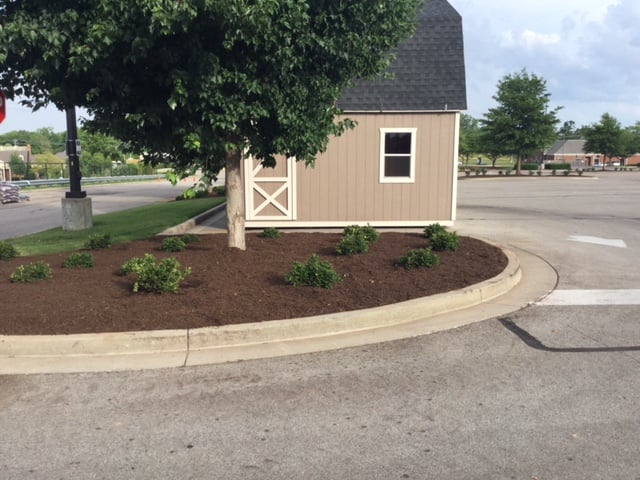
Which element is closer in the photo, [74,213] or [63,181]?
[74,213]

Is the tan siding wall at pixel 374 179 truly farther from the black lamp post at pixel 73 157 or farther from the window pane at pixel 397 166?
the black lamp post at pixel 73 157

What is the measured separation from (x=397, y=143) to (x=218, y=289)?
796 centimetres

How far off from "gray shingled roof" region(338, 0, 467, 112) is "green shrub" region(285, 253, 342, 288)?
284 inches

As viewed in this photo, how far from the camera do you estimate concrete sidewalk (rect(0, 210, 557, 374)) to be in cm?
476

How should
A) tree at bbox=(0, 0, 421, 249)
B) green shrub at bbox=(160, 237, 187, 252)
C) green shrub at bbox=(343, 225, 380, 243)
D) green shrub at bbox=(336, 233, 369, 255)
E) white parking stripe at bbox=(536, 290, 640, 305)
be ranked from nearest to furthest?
1. tree at bbox=(0, 0, 421, 249)
2. white parking stripe at bbox=(536, 290, 640, 305)
3. green shrub at bbox=(336, 233, 369, 255)
4. green shrub at bbox=(160, 237, 187, 252)
5. green shrub at bbox=(343, 225, 380, 243)

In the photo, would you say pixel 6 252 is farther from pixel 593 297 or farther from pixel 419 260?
pixel 593 297

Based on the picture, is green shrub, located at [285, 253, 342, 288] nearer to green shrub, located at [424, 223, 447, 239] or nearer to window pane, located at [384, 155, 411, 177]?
green shrub, located at [424, 223, 447, 239]

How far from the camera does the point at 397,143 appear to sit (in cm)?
1306

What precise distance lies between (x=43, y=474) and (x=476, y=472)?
2498mm

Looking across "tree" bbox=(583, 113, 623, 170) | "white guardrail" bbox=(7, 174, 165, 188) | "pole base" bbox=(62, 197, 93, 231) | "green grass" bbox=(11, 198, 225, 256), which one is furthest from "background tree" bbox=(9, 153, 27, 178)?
"tree" bbox=(583, 113, 623, 170)

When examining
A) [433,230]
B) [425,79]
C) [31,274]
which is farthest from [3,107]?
[425,79]

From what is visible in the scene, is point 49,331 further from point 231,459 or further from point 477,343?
point 477,343

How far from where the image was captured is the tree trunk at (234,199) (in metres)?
7.92

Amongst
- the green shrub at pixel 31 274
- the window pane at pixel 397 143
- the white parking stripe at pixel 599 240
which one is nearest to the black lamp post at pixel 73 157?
the green shrub at pixel 31 274
